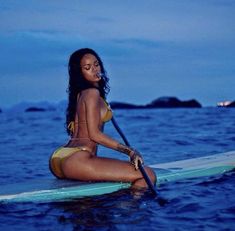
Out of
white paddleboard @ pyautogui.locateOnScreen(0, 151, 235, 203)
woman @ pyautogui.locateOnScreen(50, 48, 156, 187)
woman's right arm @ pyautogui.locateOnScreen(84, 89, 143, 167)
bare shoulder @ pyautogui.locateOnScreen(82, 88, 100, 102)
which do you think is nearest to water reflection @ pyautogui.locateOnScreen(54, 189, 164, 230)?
white paddleboard @ pyautogui.locateOnScreen(0, 151, 235, 203)

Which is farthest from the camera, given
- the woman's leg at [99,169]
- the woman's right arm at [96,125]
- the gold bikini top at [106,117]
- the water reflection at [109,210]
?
the gold bikini top at [106,117]

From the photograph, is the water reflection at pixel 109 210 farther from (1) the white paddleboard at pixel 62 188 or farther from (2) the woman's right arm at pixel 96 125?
(2) the woman's right arm at pixel 96 125

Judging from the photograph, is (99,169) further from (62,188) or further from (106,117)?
(106,117)

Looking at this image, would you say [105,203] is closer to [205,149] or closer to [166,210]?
[166,210]

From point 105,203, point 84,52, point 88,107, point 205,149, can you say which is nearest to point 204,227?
point 105,203

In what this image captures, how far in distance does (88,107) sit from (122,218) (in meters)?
1.22

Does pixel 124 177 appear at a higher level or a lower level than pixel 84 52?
lower

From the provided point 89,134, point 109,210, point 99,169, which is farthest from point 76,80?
point 109,210

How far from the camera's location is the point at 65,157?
16.6 ft

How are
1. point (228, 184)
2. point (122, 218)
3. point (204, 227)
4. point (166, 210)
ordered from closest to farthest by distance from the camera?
point (204, 227) → point (122, 218) → point (166, 210) → point (228, 184)

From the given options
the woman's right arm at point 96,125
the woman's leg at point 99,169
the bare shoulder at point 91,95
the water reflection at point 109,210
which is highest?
the bare shoulder at point 91,95

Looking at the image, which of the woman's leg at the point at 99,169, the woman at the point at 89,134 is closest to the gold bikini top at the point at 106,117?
the woman at the point at 89,134

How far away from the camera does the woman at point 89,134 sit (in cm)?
493

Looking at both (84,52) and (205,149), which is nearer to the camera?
(84,52)
